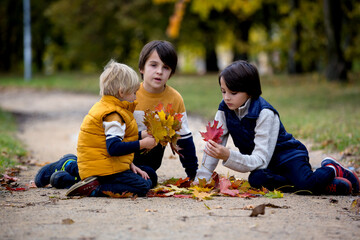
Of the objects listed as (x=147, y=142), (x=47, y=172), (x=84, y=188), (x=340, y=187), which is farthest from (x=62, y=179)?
(x=340, y=187)

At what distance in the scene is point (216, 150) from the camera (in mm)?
4031

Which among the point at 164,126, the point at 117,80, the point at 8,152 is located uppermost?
the point at 117,80

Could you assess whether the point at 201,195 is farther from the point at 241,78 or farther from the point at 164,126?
the point at 241,78

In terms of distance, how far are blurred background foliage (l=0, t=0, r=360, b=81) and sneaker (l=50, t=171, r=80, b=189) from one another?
1351 centimetres

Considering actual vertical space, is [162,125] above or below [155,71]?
below

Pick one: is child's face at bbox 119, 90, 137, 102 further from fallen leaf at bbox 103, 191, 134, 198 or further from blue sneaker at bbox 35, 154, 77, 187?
blue sneaker at bbox 35, 154, 77, 187

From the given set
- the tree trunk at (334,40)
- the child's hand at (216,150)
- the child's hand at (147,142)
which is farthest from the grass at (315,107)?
the child's hand at (147,142)

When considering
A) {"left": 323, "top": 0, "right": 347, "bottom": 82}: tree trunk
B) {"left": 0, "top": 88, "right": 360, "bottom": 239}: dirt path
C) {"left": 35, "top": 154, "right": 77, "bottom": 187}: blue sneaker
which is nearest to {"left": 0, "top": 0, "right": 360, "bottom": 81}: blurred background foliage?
{"left": 323, "top": 0, "right": 347, "bottom": 82}: tree trunk

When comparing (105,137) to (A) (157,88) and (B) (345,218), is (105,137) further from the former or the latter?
(B) (345,218)

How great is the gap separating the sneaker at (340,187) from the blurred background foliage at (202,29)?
13.7 meters

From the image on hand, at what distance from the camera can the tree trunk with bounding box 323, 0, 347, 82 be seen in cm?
1778

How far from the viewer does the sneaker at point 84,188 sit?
13.0 feet

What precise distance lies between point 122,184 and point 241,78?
1.35 m

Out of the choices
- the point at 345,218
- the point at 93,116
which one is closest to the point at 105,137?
the point at 93,116
